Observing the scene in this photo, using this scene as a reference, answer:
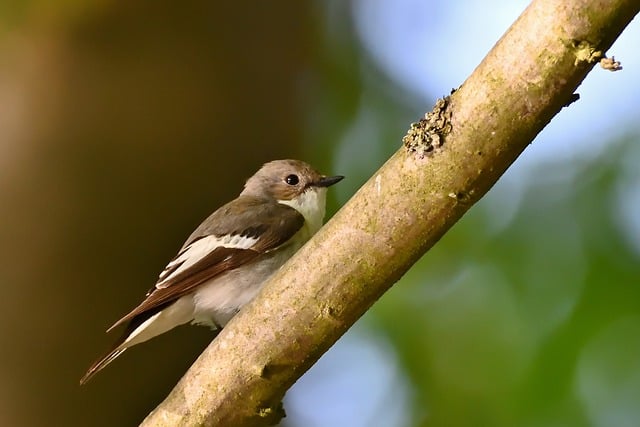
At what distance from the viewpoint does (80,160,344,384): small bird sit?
2.19 metres

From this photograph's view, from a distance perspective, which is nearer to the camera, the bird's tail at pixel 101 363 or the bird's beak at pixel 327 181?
the bird's tail at pixel 101 363

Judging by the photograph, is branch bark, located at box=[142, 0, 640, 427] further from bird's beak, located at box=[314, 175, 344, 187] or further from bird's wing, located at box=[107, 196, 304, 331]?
bird's beak, located at box=[314, 175, 344, 187]

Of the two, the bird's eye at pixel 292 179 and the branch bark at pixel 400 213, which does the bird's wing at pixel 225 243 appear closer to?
the bird's eye at pixel 292 179

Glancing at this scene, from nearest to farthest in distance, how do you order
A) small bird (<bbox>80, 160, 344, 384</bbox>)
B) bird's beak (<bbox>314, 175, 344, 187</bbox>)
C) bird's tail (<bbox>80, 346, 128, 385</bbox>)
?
1. bird's tail (<bbox>80, 346, 128, 385</bbox>)
2. small bird (<bbox>80, 160, 344, 384</bbox>)
3. bird's beak (<bbox>314, 175, 344, 187</bbox>)

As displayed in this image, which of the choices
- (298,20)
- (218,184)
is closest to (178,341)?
(218,184)

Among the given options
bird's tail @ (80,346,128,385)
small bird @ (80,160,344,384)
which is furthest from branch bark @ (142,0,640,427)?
small bird @ (80,160,344,384)

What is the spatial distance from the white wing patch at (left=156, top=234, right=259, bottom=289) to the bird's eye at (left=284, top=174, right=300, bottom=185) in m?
0.49

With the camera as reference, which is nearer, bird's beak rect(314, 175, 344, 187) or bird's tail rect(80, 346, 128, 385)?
bird's tail rect(80, 346, 128, 385)

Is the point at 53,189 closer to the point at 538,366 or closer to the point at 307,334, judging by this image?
the point at 307,334

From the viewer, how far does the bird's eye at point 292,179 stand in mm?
2930

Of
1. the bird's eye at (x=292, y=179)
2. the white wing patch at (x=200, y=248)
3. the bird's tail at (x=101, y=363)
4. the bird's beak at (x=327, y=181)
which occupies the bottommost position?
the bird's tail at (x=101, y=363)

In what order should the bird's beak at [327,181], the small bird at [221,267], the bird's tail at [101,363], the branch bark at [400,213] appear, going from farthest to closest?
the bird's beak at [327,181]
the small bird at [221,267]
the bird's tail at [101,363]
the branch bark at [400,213]

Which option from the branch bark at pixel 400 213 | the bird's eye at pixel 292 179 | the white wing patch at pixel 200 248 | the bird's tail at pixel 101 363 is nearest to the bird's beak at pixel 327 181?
the bird's eye at pixel 292 179

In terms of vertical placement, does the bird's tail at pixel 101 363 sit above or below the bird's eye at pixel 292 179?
below
